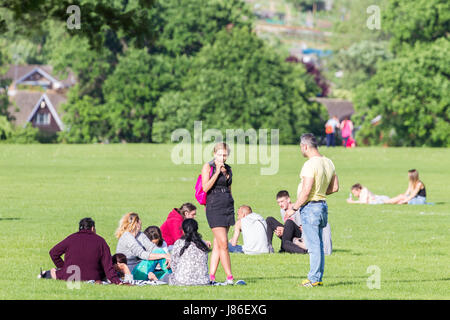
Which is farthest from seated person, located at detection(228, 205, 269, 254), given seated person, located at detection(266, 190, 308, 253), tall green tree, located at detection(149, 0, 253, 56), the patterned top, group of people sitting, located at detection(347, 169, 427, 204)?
tall green tree, located at detection(149, 0, 253, 56)

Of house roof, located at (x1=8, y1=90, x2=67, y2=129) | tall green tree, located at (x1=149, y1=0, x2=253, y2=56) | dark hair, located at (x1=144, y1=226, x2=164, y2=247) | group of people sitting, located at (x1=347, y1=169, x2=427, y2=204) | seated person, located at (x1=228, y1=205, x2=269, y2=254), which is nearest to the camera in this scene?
dark hair, located at (x1=144, y1=226, x2=164, y2=247)

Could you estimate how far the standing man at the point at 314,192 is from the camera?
43.8ft

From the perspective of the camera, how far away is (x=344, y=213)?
2848 cm

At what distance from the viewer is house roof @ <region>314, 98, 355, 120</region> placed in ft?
416

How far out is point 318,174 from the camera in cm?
1339

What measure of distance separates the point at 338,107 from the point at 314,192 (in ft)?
379

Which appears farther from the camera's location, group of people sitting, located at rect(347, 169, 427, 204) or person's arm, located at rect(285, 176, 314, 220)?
group of people sitting, located at rect(347, 169, 427, 204)

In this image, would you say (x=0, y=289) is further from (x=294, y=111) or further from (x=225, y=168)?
(x=294, y=111)

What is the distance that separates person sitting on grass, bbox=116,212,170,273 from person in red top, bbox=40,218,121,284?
1261 mm

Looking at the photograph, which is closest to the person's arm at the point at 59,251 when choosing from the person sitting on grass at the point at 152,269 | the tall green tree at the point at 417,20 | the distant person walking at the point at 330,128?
the person sitting on grass at the point at 152,269

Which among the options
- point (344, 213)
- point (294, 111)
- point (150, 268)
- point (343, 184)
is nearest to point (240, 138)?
point (294, 111)

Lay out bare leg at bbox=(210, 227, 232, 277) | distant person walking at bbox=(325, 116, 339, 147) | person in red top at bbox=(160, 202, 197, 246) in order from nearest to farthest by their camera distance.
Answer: bare leg at bbox=(210, 227, 232, 277) < person in red top at bbox=(160, 202, 197, 246) < distant person walking at bbox=(325, 116, 339, 147)

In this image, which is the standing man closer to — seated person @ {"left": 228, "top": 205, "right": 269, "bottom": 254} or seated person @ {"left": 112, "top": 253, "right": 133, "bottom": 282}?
seated person @ {"left": 112, "top": 253, "right": 133, "bottom": 282}

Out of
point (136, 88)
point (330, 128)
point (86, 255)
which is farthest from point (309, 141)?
point (136, 88)
